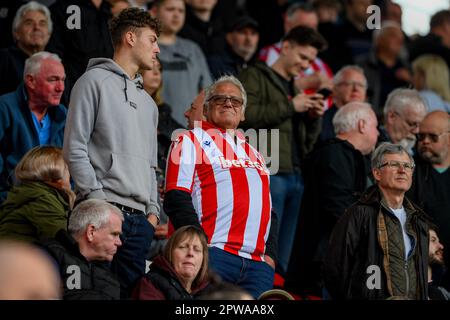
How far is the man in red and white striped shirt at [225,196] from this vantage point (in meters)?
8.31

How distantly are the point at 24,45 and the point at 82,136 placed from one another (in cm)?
296

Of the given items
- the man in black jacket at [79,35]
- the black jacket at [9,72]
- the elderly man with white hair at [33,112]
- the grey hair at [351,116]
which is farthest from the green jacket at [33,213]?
the grey hair at [351,116]

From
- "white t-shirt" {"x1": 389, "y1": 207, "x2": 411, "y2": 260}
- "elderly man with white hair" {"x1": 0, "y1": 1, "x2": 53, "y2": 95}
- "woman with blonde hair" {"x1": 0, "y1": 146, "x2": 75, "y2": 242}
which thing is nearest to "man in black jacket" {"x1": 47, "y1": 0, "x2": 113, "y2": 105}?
"elderly man with white hair" {"x1": 0, "y1": 1, "x2": 53, "y2": 95}

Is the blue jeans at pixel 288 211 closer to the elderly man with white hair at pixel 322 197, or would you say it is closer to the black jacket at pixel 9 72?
the elderly man with white hair at pixel 322 197

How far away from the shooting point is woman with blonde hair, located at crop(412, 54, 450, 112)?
539 inches

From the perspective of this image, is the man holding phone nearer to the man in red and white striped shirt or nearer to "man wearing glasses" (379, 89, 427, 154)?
"man wearing glasses" (379, 89, 427, 154)

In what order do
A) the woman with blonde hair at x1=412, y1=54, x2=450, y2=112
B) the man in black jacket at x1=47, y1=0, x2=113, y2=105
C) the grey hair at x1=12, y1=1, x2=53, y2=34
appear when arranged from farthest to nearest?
the woman with blonde hair at x1=412, y1=54, x2=450, y2=112 < the grey hair at x1=12, y1=1, x2=53, y2=34 < the man in black jacket at x1=47, y1=0, x2=113, y2=105

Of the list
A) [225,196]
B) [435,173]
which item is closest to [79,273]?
[225,196]

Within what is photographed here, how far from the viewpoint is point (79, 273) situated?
7695 millimetres

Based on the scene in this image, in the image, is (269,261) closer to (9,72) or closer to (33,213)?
(33,213)

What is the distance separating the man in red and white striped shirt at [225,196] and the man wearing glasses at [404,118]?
10.1 ft

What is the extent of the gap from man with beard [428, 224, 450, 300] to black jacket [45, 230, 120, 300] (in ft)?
9.65
